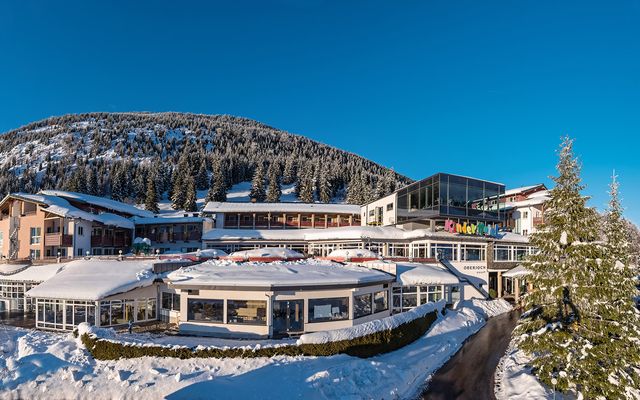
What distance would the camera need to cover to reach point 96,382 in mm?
16359

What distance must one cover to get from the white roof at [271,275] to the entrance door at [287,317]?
1.25m

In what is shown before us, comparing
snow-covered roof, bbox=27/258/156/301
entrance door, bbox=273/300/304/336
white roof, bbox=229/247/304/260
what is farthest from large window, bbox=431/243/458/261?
snow-covered roof, bbox=27/258/156/301

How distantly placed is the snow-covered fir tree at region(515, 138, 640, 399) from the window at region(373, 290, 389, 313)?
32.2 ft

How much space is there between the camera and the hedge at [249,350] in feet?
58.7

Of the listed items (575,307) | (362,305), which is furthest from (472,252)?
(575,307)

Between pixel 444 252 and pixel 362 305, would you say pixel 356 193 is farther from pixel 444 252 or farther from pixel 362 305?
pixel 362 305

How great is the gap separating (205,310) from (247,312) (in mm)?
2588

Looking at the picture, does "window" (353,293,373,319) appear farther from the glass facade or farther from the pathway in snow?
the glass facade

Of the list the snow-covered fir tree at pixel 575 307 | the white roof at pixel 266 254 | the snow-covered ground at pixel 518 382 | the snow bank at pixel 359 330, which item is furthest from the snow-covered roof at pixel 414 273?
the snow-covered fir tree at pixel 575 307

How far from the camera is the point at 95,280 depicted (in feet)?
86.8

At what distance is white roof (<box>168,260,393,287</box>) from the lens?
2208 cm

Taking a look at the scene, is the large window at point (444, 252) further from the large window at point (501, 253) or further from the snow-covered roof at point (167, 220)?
the snow-covered roof at point (167, 220)

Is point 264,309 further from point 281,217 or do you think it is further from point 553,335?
point 281,217

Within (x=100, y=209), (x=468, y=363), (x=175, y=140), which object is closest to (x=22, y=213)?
(x=100, y=209)
